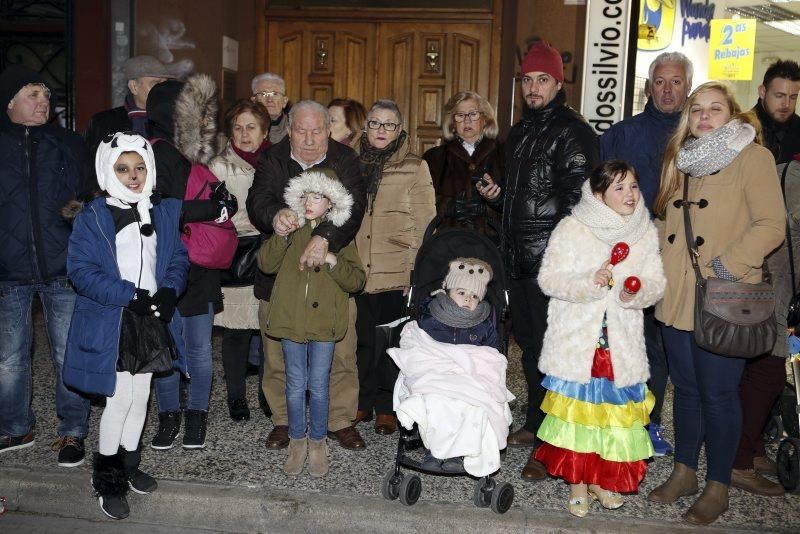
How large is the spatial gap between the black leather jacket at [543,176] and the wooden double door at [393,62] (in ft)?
14.1

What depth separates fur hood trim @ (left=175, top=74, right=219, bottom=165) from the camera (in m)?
5.09

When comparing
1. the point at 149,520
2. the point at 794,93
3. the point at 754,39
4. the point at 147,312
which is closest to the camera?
the point at 147,312

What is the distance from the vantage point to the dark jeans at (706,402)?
4324mm

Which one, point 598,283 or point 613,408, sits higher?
point 598,283

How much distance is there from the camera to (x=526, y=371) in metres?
5.28

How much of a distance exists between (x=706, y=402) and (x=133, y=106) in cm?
392

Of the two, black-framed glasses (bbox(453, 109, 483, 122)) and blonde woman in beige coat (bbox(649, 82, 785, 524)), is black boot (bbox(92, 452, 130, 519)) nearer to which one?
blonde woman in beige coat (bbox(649, 82, 785, 524))

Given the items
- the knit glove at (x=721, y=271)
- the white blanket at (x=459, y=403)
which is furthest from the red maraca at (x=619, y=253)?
the white blanket at (x=459, y=403)

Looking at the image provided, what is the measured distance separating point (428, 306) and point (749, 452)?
6.62ft

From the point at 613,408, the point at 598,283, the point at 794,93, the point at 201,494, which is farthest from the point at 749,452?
the point at 201,494

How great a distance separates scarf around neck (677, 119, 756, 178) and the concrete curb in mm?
1838

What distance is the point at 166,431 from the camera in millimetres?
5188

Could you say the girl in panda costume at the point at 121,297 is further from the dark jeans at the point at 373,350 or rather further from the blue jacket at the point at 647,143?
the blue jacket at the point at 647,143

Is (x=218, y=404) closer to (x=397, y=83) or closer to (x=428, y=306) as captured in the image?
(x=428, y=306)
